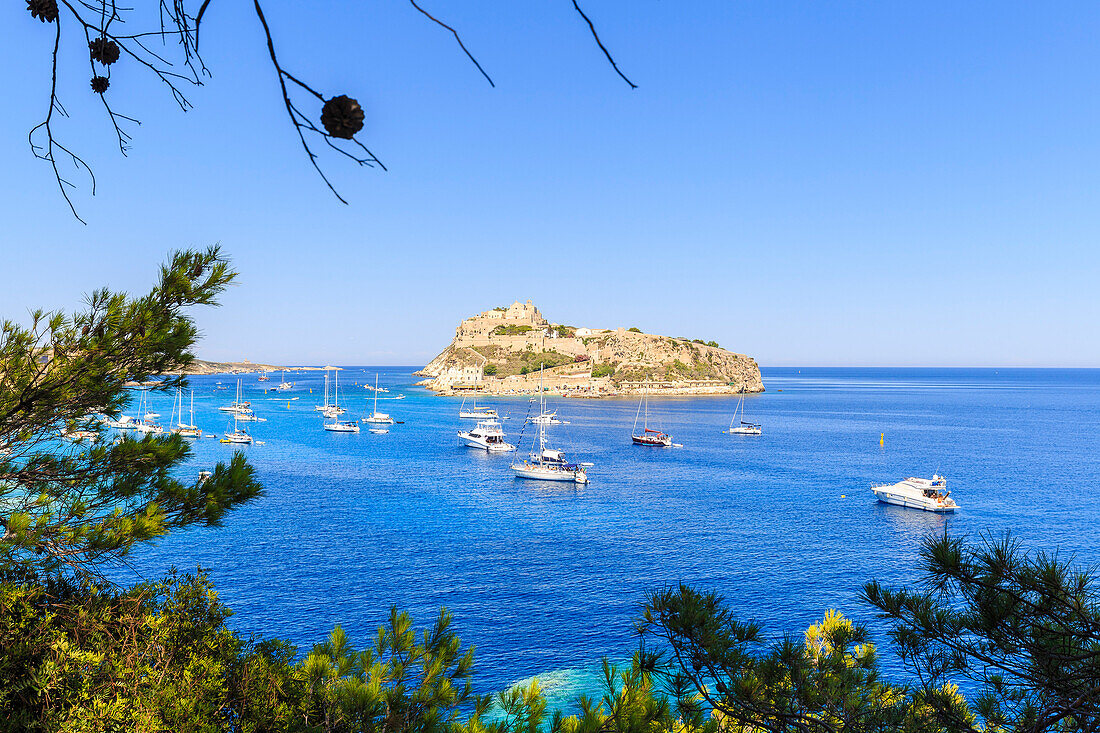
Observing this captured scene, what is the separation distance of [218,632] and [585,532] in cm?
2758

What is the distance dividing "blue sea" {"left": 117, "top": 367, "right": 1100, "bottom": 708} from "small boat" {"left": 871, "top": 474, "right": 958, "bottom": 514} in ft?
2.28

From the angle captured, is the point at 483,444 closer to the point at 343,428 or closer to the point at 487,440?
the point at 487,440

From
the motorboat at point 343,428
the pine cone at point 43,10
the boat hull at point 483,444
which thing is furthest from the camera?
the motorboat at point 343,428

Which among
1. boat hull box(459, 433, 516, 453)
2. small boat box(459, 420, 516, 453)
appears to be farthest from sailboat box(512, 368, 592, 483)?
small boat box(459, 420, 516, 453)

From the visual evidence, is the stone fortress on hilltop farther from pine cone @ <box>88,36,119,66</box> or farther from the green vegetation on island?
pine cone @ <box>88,36,119,66</box>

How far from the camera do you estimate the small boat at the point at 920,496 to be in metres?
36.5

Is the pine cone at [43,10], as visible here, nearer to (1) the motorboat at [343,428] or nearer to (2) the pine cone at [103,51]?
(2) the pine cone at [103,51]

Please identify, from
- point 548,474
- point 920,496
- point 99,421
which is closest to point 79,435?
point 99,421

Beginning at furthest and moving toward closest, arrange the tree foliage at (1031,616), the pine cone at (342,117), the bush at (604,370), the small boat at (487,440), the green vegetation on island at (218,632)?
the bush at (604,370) < the small boat at (487,440) < the green vegetation on island at (218,632) < the tree foliage at (1031,616) < the pine cone at (342,117)

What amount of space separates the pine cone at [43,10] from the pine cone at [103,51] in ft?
0.32

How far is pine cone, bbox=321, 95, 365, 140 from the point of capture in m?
1.00

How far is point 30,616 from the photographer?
523cm

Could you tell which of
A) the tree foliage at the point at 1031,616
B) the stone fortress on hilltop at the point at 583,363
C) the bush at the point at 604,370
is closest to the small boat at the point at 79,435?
the tree foliage at the point at 1031,616

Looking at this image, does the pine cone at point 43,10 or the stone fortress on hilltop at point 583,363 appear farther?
the stone fortress on hilltop at point 583,363
